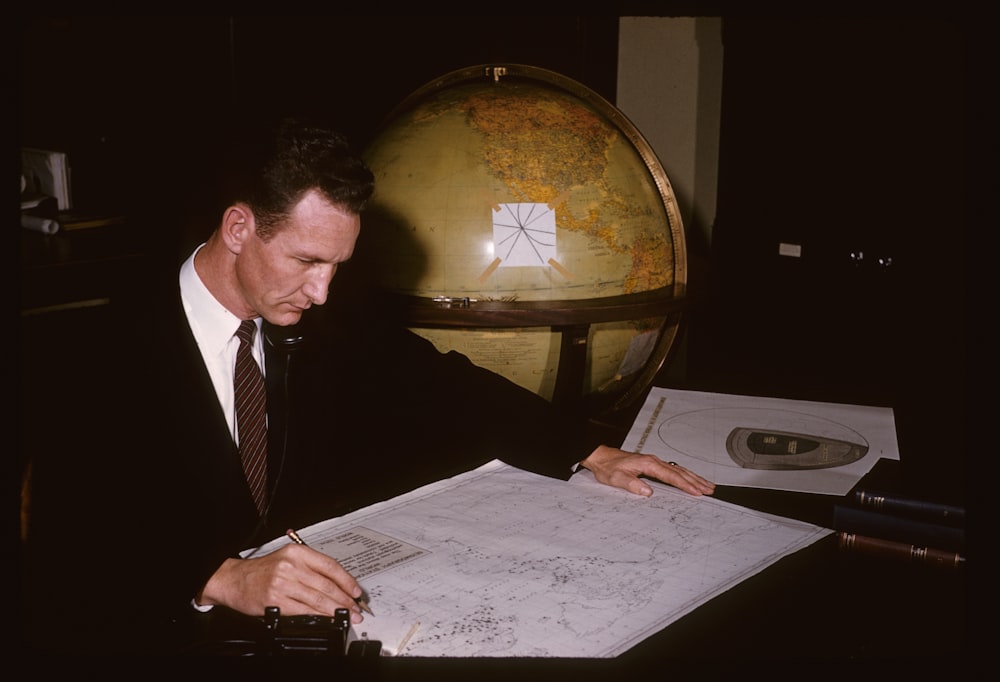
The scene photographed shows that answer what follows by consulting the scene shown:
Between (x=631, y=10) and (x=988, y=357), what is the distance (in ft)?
1.30

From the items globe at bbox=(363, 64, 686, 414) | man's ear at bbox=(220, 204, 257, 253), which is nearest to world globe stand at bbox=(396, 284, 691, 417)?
globe at bbox=(363, 64, 686, 414)

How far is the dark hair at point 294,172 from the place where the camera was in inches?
51.9

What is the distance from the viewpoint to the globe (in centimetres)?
142

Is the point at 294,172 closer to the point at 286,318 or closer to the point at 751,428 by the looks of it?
the point at 286,318

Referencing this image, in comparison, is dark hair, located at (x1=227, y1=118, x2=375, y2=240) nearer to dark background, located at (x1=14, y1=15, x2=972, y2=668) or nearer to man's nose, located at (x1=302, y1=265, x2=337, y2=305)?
man's nose, located at (x1=302, y1=265, x2=337, y2=305)

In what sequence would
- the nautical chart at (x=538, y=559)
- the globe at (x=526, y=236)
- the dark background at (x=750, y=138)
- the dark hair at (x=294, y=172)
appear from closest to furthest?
the nautical chart at (x=538, y=559), the dark hair at (x=294, y=172), the globe at (x=526, y=236), the dark background at (x=750, y=138)

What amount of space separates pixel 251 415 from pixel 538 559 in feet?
1.92

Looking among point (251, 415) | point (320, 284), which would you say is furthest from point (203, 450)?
point (320, 284)

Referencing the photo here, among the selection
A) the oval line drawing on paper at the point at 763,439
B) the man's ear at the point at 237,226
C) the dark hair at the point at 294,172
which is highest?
the dark hair at the point at 294,172

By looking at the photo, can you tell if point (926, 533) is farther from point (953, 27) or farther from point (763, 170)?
point (763, 170)

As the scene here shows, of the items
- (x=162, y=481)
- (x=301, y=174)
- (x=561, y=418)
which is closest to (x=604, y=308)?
(x=561, y=418)

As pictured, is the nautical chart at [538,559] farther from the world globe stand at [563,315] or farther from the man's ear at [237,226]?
the man's ear at [237,226]

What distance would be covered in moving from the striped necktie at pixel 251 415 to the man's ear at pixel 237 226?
14 cm

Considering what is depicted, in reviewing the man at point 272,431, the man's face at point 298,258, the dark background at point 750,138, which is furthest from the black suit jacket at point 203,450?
the dark background at point 750,138
